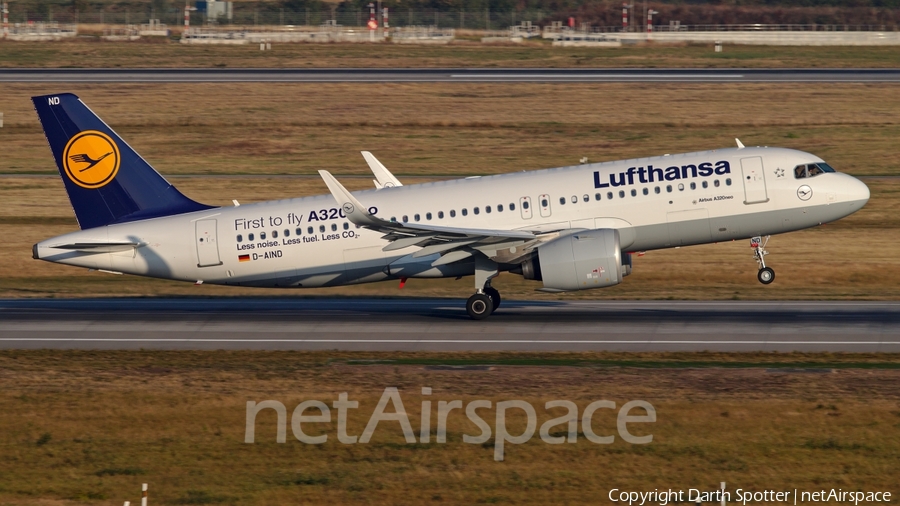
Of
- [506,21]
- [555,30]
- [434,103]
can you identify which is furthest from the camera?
[506,21]

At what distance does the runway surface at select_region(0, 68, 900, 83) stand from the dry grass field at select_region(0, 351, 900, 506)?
49.9 meters

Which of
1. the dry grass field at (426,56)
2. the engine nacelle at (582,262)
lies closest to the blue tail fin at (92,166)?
the engine nacelle at (582,262)

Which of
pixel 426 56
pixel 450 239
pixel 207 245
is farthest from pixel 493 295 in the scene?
pixel 426 56

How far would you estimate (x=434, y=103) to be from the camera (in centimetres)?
7106

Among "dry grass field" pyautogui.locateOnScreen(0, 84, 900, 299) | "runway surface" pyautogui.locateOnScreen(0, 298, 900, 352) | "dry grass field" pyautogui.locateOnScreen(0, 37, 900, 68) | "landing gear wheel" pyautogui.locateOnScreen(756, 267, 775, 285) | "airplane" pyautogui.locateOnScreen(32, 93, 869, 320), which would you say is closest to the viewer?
"runway surface" pyautogui.locateOnScreen(0, 298, 900, 352)

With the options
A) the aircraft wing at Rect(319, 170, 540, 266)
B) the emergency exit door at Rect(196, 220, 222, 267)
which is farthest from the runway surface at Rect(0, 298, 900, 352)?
the aircraft wing at Rect(319, 170, 540, 266)

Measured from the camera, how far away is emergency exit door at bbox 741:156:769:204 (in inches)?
1342

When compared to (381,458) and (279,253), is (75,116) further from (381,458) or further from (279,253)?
(381,458)

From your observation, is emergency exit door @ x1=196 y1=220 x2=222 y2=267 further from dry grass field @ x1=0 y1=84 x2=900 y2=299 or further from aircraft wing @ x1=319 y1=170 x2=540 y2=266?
dry grass field @ x1=0 y1=84 x2=900 y2=299

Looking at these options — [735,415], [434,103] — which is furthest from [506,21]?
[735,415]

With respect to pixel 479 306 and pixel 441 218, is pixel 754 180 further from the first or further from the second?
pixel 441 218

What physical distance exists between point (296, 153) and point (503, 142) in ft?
36.9

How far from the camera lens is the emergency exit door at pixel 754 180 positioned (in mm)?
34094

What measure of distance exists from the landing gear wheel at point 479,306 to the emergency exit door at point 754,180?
321 inches
